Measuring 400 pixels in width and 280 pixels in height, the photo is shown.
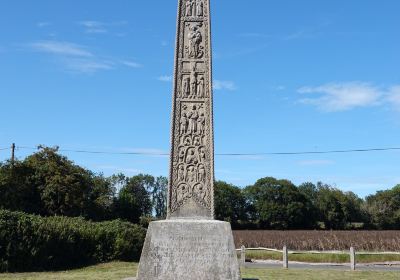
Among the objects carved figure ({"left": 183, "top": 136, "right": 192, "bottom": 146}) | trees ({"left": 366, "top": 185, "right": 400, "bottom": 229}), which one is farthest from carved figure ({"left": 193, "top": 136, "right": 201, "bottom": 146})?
trees ({"left": 366, "top": 185, "right": 400, "bottom": 229})

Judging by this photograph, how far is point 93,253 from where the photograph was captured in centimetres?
2228

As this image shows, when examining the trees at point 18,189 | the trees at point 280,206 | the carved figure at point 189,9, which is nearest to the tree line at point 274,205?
the trees at point 280,206

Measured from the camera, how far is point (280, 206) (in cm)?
7994

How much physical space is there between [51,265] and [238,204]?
6636 cm

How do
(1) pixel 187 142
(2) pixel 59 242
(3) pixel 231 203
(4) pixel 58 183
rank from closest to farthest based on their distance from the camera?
(1) pixel 187 142
(2) pixel 59 242
(4) pixel 58 183
(3) pixel 231 203

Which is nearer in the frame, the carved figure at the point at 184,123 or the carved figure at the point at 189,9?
the carved figure at the point at 184,123

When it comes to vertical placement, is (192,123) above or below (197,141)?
above

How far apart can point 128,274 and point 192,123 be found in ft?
23.5

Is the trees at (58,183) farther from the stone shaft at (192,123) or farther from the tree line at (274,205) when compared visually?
the stone shaft at (192,123)

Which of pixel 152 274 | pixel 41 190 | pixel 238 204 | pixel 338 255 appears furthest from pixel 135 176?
pixel 152 274

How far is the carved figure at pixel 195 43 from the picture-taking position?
37.3 ft

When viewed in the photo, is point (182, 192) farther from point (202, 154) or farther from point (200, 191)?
point (202, 154)

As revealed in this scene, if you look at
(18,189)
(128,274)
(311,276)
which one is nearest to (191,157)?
(128,274)

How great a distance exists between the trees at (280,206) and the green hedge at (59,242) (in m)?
57.7
